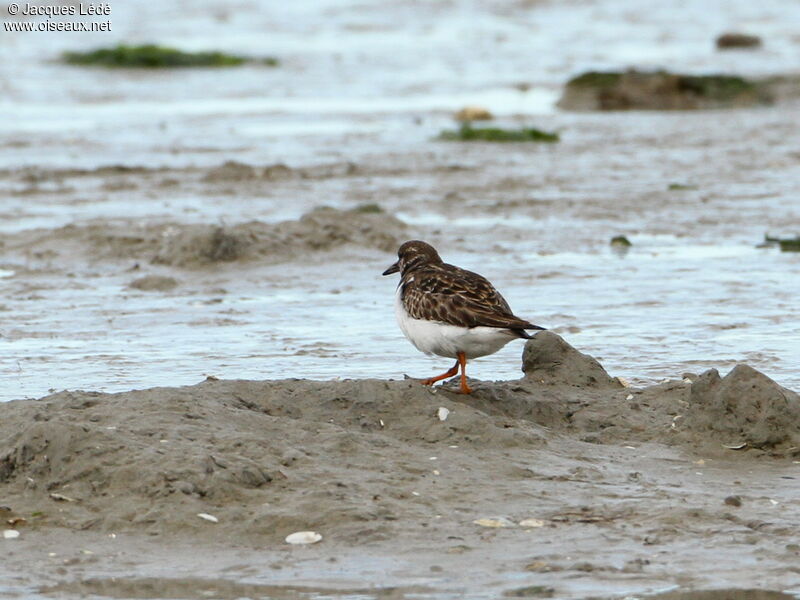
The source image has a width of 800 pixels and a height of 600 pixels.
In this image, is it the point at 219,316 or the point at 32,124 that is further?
the point at 32,124

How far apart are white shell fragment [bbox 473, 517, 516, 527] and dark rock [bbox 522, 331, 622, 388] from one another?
1.98 meters

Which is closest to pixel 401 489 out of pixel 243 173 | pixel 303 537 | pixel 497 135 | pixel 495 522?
pixel 495 522

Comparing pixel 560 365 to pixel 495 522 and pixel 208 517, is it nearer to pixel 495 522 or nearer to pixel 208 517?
pixel 495 522

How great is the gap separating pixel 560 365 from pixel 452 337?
0.89m

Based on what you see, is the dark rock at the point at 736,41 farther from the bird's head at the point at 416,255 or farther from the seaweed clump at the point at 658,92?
the bird's head at the point at 416,255

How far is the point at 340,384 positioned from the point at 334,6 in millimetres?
31208

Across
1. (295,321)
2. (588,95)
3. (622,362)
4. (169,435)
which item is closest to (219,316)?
(295,321)

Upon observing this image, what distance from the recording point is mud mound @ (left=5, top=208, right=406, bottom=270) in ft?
38.6

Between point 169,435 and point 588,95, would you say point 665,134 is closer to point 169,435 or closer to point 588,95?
point 588,95

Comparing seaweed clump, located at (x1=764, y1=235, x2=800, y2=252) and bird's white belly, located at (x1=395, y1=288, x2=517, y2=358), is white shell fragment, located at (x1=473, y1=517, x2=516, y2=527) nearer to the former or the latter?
bird's white belly, located at (x1=395, y1=288, x2=517, y2=358)

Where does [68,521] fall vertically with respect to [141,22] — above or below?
below

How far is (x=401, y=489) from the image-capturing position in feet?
19.7

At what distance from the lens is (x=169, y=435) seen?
6246 mm

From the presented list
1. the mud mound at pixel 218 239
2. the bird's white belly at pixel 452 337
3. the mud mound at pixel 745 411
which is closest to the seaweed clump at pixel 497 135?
the mud mound at pixel 218 239
